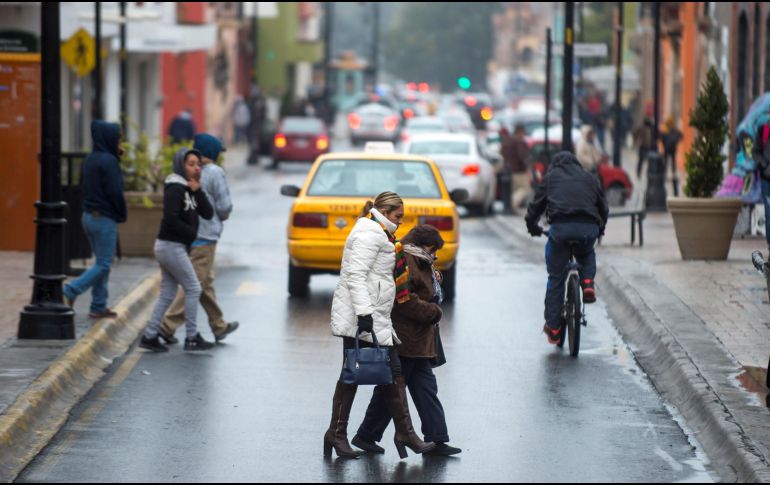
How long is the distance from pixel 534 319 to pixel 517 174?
1727 centimetres

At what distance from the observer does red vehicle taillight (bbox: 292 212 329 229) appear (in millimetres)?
17188

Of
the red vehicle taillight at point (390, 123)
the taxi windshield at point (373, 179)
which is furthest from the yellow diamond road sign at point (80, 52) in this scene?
the red vehicle taillight at point (390, 123)

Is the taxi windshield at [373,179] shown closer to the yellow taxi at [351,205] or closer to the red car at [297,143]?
the yellow taxi at [351,205]

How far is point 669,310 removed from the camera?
1548cm

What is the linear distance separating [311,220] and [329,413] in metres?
6.34

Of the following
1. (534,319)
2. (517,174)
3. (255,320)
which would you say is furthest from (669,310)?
(517,174)

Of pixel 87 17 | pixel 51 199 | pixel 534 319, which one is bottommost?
pixel 534 319

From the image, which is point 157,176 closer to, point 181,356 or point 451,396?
point 181,356

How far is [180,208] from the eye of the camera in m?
13.6

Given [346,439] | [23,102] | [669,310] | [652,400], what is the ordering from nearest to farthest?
[346,439] < [652,400] < [669,310] < [23,102]

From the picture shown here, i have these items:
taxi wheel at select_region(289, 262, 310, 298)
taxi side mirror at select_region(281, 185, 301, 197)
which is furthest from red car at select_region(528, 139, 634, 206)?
taxi wheel at select_region(289, 262, 310, 298)

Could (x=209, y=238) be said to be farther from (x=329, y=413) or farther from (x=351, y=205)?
(x=329, y=413)

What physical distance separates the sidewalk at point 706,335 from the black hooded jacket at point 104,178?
4.55m

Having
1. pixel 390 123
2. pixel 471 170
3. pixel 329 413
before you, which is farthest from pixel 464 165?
pixel 390 123
